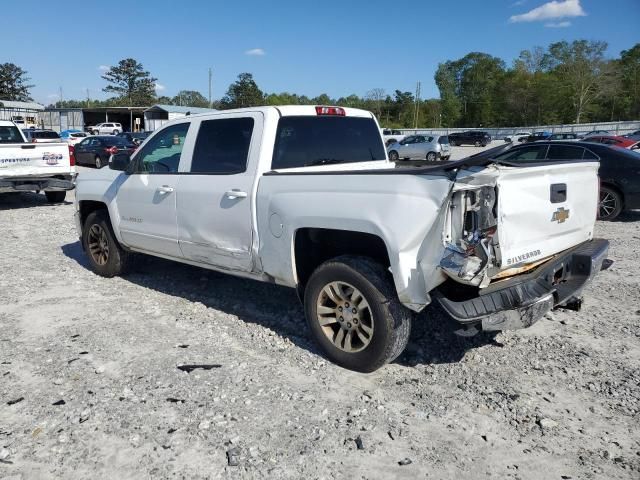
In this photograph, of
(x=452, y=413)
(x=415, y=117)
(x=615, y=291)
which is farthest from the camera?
(x=415, y=117)

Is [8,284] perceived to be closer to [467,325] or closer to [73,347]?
[73,347]

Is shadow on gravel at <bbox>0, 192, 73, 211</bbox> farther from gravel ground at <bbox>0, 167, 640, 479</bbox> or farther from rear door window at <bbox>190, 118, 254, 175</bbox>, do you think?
rear door window at <bbox>190, 118, 254, 175</bbox>

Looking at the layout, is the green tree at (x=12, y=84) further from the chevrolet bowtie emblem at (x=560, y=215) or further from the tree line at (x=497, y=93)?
the chevrolet bowtie emblem at (x=560, y=215)

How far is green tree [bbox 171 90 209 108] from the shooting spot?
12174 centimetres

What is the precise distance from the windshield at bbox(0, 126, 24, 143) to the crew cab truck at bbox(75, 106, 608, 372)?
840 cm

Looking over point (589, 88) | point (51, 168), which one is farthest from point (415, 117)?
point (51, 168)

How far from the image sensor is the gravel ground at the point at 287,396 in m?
2.85

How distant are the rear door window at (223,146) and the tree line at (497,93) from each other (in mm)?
81851

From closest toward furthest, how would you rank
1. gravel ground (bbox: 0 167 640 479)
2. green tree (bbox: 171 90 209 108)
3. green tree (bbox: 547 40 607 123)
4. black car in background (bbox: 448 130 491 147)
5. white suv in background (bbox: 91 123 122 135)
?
gravel ground (bbox: 0 167 640 479) → white suv in background (bbox: 91 123 122 135) → black car in background (bbox: 448 130 491 147) → green tree (bbox: 547 40 607 123) → green tree (bbox: 171 90 209 108)

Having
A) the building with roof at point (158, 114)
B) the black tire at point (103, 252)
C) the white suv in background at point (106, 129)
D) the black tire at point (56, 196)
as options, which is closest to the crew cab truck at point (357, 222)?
the black tire at point (103, 252)

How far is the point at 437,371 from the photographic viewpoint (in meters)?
3.88

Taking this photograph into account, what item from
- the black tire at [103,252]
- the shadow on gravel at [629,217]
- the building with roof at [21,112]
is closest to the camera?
the black tire at [103,252]

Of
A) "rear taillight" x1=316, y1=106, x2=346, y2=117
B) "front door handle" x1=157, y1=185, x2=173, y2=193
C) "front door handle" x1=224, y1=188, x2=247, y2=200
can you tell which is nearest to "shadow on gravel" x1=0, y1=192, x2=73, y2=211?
"front door handle" x1=157, y1=185, x2=173, y2=193

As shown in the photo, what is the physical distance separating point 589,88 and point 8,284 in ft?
309
